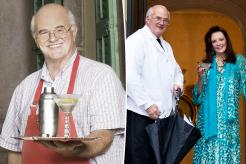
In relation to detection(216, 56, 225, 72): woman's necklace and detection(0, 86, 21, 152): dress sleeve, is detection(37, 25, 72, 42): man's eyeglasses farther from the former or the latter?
detection(216, 56, 225, 72): woman's necklace

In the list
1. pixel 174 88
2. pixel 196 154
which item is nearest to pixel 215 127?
pixel 196 154

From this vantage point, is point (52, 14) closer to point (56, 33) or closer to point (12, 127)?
point (56, 33)

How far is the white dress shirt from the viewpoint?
2668mm

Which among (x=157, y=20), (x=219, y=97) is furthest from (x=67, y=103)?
(x=219, y=97)

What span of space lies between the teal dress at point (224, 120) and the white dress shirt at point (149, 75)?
453 millimetres

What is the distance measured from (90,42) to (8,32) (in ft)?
0.32

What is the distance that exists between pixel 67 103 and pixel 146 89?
1959mm

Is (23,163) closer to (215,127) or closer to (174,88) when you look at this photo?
(174,88)

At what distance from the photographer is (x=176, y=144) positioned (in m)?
2.71

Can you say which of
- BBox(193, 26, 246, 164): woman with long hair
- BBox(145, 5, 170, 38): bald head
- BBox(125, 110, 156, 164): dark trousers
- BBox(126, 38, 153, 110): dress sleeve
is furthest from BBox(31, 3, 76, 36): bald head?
BBox(193, 26, 246, 164): woman with long hair

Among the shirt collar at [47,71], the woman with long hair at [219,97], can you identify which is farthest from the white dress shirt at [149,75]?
the shirt collar at [47,71]

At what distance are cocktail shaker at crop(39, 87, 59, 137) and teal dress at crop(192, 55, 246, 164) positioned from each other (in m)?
2.47

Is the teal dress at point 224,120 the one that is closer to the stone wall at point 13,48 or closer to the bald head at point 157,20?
the bald head at point 157,20

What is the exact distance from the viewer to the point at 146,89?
2.72 m
